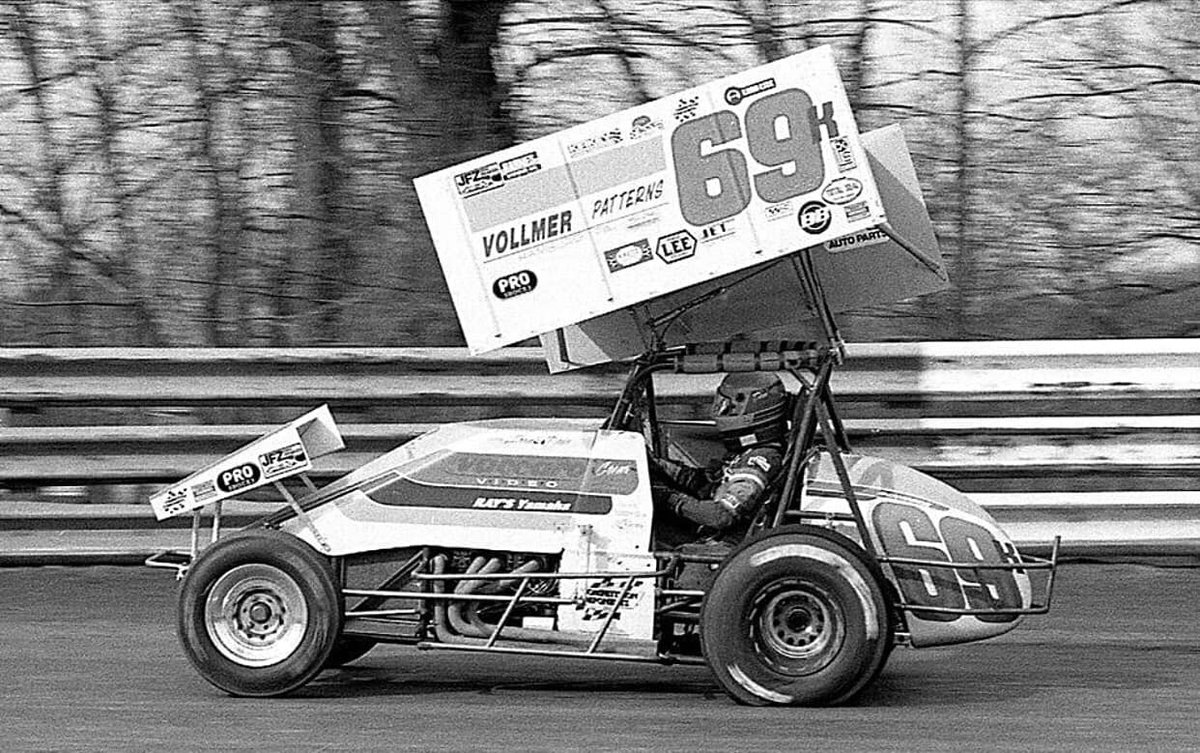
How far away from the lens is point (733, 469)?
746 cm

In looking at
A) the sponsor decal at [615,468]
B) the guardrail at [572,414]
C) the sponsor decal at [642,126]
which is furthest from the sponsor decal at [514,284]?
the guardrail at [572,414]

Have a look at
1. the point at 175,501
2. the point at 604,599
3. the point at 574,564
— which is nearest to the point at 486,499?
the point at 574,564

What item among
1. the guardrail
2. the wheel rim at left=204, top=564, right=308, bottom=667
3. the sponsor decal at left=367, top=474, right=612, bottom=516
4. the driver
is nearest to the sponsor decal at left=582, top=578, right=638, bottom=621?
the sponsor decal at left=367, top=474, right=612, bottom=516

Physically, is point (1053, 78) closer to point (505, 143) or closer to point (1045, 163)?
point (1045, 163)

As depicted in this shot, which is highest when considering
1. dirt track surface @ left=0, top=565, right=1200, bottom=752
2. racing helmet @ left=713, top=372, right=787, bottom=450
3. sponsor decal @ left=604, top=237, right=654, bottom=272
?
sponsor decal @ left=604, top=237, right=654, bottom=272

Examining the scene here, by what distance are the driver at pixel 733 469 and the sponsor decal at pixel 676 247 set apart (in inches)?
30.2

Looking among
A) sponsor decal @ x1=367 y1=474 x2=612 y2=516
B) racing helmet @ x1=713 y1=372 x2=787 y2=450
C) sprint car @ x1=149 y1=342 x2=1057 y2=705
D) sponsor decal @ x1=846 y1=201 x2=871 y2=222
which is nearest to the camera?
sponsor decal @ x1=846 y1=201 x2=871 y2=222

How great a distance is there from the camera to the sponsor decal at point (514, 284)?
7.11 m

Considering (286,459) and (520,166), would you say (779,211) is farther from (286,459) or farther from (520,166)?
(286,459)

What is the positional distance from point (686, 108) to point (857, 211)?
70cm

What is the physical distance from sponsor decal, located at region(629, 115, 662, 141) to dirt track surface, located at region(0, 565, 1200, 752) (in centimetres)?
204

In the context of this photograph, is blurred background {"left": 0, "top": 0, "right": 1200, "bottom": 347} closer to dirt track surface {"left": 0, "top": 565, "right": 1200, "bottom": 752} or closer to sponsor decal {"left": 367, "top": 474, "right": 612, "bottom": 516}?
dirt track surface {"left": 0, "top": 565, "right": 1200, "bottom": 752}

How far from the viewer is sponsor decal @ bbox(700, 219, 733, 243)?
699 cm

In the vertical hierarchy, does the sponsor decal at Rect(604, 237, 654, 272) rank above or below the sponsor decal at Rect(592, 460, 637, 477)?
above
